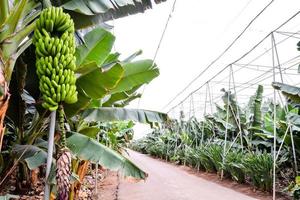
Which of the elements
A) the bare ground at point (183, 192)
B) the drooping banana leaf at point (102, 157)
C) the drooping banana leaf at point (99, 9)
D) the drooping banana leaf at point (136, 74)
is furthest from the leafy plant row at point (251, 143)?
the drooping banana leaf at point (99, 9)

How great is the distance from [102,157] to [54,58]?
→ 67.1 inches

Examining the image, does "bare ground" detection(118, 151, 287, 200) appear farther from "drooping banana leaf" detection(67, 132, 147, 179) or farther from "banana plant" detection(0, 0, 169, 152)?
"banana plant" detection(0, 0, 169, 152)

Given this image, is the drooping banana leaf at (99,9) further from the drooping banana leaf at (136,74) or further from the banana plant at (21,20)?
the drooping banana leaf at (136,74)

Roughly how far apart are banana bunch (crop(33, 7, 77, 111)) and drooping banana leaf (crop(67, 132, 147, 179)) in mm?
1305

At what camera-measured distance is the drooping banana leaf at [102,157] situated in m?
4.25

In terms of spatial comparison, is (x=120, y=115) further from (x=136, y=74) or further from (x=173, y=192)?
(x=173, y=192)

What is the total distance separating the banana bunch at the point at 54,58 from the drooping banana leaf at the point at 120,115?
1.97 m

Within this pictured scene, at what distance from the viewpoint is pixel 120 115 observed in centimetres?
528

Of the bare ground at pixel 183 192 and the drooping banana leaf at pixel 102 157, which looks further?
the bare ground at pixel 183 192

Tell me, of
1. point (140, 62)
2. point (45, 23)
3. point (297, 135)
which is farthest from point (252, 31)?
point (45, 23)

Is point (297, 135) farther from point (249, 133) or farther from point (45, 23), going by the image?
point (45, 23)

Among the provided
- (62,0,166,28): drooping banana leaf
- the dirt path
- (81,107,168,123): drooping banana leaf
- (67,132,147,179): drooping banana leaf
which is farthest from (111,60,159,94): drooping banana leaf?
the dirt path

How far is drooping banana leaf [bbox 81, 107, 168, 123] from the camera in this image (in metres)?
5.14

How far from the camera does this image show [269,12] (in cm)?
1238
